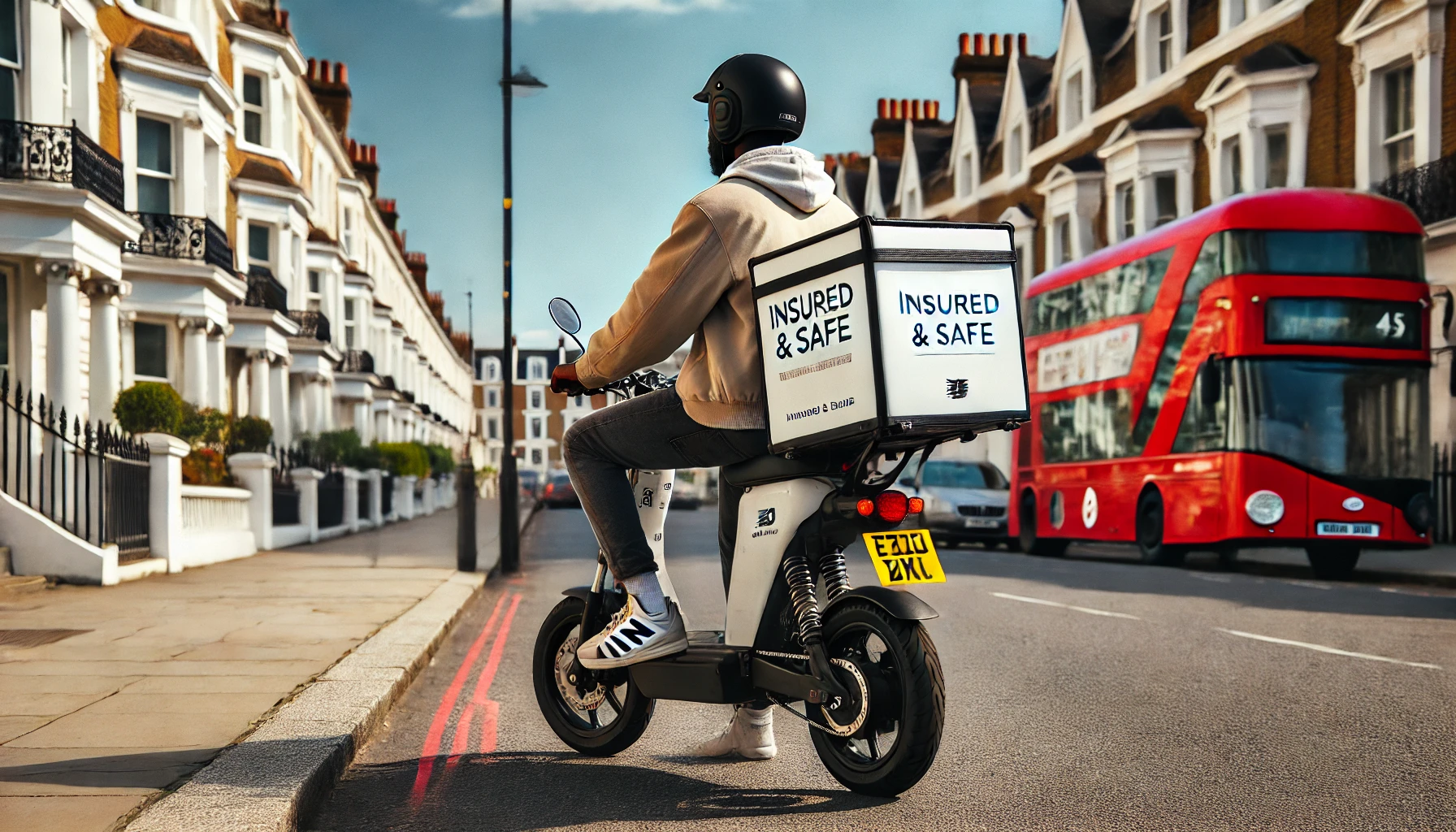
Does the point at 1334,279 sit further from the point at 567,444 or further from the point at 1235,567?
the point at 567,444

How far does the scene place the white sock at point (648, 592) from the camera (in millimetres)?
4398

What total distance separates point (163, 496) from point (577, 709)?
387 inches

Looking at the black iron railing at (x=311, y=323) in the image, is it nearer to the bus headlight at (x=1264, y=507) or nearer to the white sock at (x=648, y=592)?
the bus headlight at (x=1264, y=507)

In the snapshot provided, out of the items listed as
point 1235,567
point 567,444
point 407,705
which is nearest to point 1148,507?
point 1235,567

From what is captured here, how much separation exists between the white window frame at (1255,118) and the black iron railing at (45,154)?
721 inches

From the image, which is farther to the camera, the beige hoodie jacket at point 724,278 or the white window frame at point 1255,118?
the white window frame at point 1255,118

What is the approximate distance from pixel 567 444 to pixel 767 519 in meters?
0.80

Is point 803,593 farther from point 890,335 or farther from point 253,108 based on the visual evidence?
point 253,108

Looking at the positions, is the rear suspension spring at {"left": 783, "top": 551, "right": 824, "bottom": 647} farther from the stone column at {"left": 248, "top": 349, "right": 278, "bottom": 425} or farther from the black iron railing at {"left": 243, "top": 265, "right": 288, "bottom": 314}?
the stone column at {"left": 248, "top": 349, "right": 278, "bottom": 425}

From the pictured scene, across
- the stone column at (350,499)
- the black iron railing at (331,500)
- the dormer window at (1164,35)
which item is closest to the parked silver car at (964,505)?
the black iron railing at (331,500)

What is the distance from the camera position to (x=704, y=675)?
4.21 m

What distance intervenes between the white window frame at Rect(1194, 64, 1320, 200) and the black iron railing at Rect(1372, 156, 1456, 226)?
267 centimetres

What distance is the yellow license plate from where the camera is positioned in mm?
3873

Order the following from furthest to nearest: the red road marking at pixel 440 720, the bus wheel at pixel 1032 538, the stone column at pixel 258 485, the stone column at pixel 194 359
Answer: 1. the stone column at pixel 194 359
2. the bus wheel at pixel 1032 538
3. the stone column at pixel 258 485
4. the red road marking at pixel 440 720
